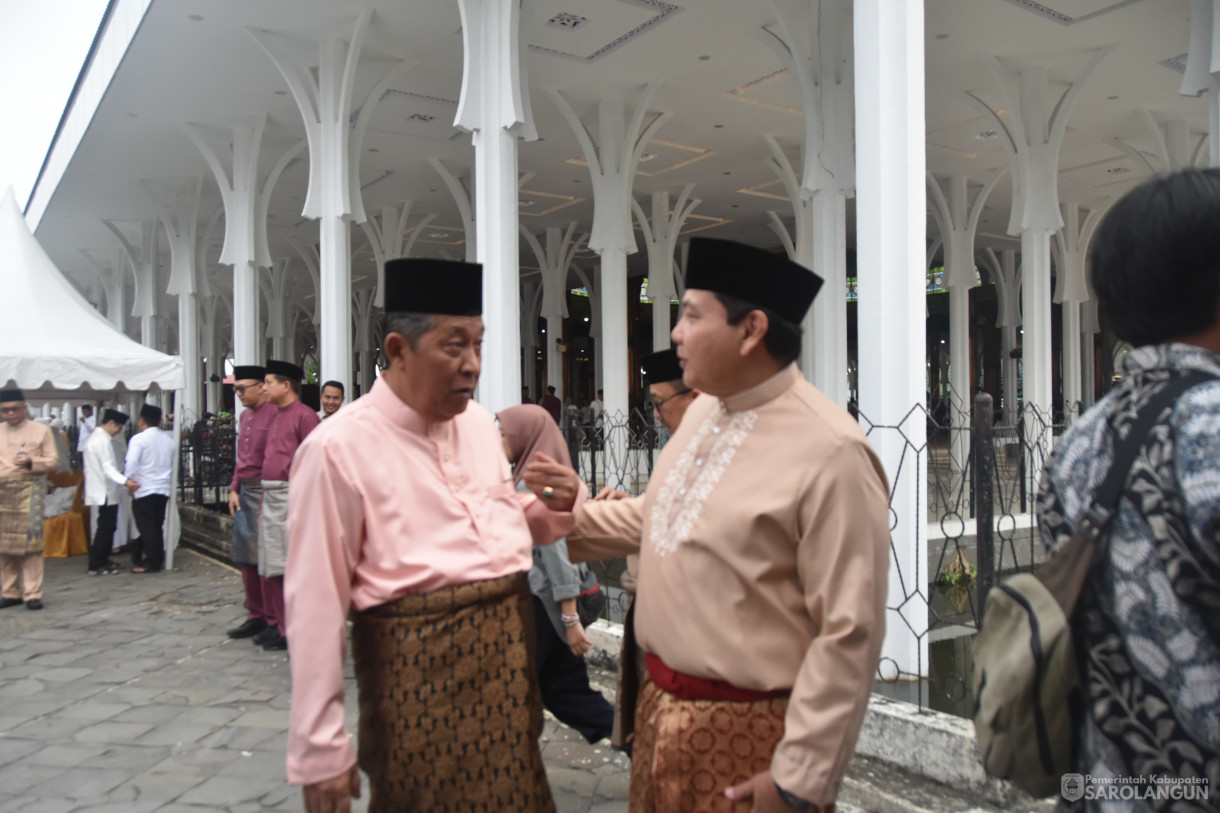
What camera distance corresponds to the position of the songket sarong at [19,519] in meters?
7.39

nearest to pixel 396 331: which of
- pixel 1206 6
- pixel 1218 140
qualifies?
pixel 1218 140

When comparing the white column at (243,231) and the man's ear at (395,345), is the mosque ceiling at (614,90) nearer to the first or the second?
the white column at (243,231)

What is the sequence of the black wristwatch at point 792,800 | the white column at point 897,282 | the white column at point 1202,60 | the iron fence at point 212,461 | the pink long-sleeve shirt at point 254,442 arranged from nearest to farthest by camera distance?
the black wristwatch at point 792,800 < the white column at point 897,282 < the pink long-sleeve shirt at point 254,442 < the white column at point 1202,60 < the iron fence at point 212,461

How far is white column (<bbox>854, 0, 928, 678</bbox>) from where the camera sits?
4.25 m

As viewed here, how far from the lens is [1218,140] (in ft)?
21.0

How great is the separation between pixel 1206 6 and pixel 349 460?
774 centimetres

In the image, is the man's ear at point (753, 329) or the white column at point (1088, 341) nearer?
the man's ear at point (753, 329)

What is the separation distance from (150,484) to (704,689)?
8.89m

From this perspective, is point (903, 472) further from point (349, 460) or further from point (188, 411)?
point (188, 411)

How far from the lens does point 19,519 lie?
24.4 feet

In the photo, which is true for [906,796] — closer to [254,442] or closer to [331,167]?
[254,442]

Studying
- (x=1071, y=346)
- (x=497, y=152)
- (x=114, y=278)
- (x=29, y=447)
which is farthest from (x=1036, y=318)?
(x=114, y=278)

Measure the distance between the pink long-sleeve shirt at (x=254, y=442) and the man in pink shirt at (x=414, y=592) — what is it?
4585 mm

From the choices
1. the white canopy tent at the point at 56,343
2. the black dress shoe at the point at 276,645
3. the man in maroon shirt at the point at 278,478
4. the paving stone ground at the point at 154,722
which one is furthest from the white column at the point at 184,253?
the black dress shoe at the point at 276,645
